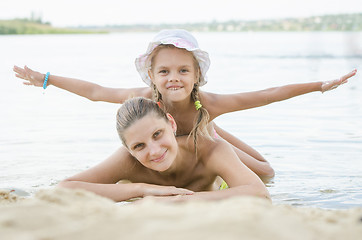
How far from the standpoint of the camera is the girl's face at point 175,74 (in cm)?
448

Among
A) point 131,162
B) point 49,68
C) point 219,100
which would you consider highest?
point 219,100

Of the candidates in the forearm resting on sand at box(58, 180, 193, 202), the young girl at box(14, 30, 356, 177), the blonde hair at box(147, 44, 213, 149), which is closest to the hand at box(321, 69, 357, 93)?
the young girl at box(14, 30, 356, 177)

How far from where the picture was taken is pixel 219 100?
480cm

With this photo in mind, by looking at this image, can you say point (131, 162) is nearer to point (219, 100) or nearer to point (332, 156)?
point (219, 100)

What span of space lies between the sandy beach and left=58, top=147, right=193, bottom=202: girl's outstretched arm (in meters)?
1.64

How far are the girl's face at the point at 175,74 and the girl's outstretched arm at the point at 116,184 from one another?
2.18ft

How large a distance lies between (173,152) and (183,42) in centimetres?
107

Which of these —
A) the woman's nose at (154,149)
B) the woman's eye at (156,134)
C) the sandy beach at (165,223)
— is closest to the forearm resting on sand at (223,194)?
the woman's nose at (154,149)

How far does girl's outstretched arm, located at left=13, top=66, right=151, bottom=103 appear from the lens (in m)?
4.91

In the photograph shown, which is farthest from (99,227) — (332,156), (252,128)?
(252,128)

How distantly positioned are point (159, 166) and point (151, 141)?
215 millimetres

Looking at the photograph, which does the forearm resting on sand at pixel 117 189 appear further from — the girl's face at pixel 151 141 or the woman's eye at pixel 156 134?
the woman's eye at pixel 156 134

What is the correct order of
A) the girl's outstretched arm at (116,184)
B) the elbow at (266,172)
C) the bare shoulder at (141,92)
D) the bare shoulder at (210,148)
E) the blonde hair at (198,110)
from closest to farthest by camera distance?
the girl's outstretched arm at (116,184), the bare shoulder at (210,148), the blonde hair at (198,110), the bare shoulder at (141,92), the elbow at (266,172)

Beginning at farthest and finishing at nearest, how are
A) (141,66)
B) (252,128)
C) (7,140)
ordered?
1. (252,128)
2. (7,140)
3. (141,66)
